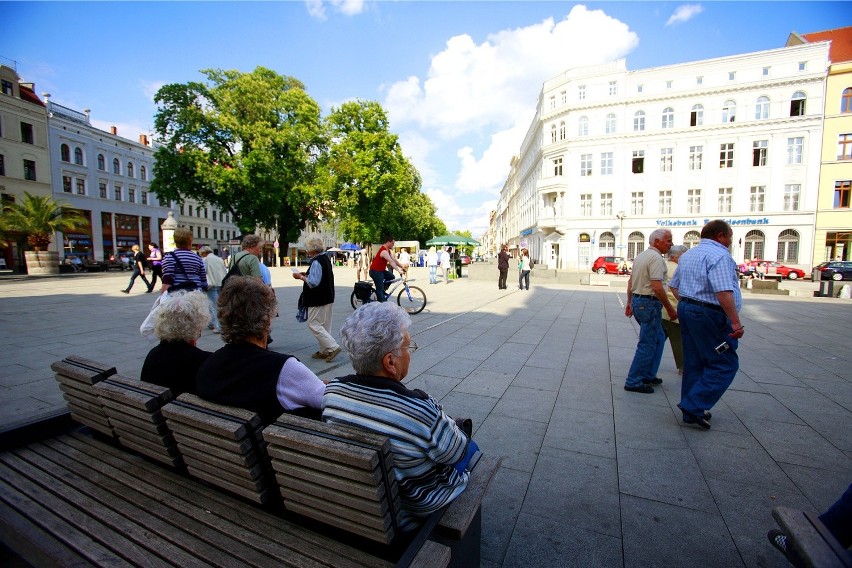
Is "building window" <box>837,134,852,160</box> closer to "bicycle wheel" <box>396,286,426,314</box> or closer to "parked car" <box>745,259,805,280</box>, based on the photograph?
"parked car" <box>745,259,805,280</box>

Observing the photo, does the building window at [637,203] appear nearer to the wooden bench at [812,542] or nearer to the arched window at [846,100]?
the arched window at [846,100]

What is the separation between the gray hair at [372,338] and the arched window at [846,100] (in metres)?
51.4

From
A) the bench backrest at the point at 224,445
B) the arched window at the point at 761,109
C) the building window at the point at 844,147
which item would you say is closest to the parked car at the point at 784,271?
the building window at the point at 844,147

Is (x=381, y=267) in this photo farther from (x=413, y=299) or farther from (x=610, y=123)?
(x=610, y=123)

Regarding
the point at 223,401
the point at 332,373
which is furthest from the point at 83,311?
the point at 223,401

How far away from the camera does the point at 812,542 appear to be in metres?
1.43

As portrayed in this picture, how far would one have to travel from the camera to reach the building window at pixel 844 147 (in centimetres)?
3559

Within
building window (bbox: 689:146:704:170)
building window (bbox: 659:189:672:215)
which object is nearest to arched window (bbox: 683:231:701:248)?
building window (bbox: 659:189:672:215)

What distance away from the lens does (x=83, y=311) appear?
10.6m

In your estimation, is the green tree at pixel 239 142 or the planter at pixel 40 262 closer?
the planter at pixel 40 262

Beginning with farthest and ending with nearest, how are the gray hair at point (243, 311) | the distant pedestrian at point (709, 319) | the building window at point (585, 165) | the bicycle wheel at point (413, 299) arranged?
the building window at point (585, 165)
the bicycle wheel at point (413, 299)
the distant pedestrian at point (709, 319)
the gray hair at point (243, 311)

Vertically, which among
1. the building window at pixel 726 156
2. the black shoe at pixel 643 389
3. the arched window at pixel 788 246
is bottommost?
the black shoe at pixel 643 389

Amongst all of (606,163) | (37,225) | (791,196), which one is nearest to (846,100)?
(791,196)

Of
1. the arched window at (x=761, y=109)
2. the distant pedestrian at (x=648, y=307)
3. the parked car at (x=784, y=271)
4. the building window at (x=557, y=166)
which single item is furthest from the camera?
the building window at (x=557, y=166)
